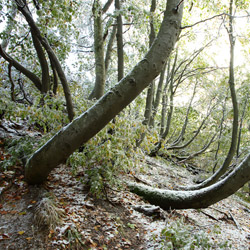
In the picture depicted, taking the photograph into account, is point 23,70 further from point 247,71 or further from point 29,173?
point 247,71

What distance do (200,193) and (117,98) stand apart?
7.98ft

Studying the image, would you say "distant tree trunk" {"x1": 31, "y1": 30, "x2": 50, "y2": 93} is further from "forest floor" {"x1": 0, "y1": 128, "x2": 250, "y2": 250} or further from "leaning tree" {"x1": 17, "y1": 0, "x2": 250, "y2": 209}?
"leaning tree" {"x1": 17, "y1": 0, "x2": 250, "y2": 209}

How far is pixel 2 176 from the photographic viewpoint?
3234 mm

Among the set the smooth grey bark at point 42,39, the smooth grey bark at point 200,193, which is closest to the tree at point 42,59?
the smooth grey bark at point 42,39

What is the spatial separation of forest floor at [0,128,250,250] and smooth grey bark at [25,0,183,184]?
683mm

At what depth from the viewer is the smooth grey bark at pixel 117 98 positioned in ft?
8.73

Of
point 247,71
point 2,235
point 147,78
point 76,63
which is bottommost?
point 2,235

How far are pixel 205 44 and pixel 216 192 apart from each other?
8.01m

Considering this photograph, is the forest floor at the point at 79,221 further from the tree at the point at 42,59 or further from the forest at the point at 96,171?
the tree at the point at 42,59

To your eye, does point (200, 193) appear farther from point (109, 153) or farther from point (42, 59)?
point (42, 59)

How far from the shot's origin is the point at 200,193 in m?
3.64

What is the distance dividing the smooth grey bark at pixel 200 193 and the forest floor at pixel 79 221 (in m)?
0.20

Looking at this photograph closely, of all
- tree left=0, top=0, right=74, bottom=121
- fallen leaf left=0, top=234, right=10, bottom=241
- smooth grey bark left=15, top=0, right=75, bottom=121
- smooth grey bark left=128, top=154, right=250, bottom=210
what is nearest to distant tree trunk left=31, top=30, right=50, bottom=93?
tree left=0, top=0, right=74, bottom=121

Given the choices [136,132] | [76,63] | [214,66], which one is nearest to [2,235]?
[136,132]
